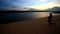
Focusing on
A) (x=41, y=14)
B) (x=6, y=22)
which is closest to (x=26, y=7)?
(x=41, y=14)

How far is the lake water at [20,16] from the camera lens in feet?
5.19

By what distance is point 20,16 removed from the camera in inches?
63.4

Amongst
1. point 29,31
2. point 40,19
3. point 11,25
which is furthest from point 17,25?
point 40,19

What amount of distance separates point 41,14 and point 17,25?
14.2 inches

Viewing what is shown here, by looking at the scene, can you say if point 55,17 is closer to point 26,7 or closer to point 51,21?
point 51,21

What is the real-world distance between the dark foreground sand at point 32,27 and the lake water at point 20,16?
5cm

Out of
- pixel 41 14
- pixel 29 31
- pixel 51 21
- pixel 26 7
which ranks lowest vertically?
pixel 29 31

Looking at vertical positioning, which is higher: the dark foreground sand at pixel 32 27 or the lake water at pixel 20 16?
the lake water at pixel 20 16

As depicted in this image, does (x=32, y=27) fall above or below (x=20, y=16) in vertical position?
below

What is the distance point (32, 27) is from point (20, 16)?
0.22 m

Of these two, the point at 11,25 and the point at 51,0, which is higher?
the point at 51,0

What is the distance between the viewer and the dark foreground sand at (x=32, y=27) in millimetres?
1563

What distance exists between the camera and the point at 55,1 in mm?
1633

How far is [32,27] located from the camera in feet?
5.29
